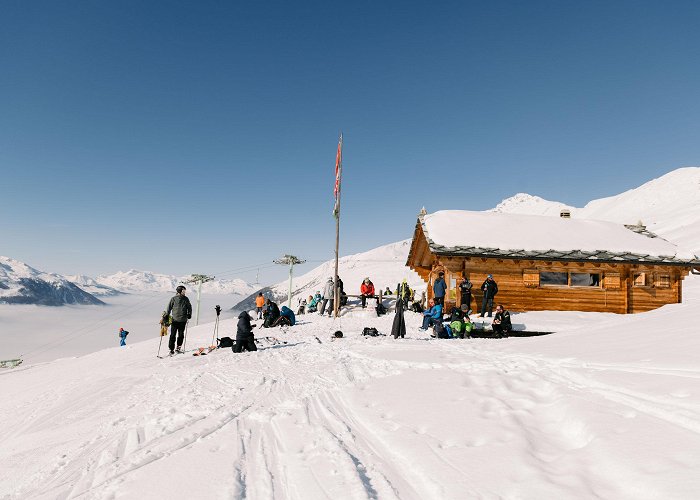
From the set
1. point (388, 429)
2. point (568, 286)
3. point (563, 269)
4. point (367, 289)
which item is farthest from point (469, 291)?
point (388, 429)

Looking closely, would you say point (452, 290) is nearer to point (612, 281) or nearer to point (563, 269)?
point (563, 269)

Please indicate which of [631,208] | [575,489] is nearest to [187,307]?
[575,489]

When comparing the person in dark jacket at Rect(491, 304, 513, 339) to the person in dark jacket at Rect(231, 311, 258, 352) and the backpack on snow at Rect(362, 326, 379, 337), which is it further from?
the person in dark jacket at Rect(231, 311, 258, 352)

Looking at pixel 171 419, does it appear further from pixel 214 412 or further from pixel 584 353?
pixel 584 353

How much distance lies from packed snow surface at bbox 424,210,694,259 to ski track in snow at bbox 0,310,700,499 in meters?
11.1

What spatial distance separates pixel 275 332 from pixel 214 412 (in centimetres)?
1020

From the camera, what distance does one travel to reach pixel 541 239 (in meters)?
17.5

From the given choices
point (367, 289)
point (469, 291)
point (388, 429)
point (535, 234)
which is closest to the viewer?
point (388, 429)

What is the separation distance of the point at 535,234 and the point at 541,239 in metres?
0.58

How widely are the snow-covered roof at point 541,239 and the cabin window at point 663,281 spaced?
761mm

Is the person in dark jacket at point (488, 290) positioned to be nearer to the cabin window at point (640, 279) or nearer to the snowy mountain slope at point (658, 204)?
the cabin window at point (640, 279)

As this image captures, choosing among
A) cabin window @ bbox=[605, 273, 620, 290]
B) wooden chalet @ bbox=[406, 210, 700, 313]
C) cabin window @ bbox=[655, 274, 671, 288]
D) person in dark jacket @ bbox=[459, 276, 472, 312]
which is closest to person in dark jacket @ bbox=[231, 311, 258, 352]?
person in dark jacket @ bbox=[459, 276, 472, 312]

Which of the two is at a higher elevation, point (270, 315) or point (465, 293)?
point (465, 293)

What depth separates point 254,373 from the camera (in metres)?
7.21
